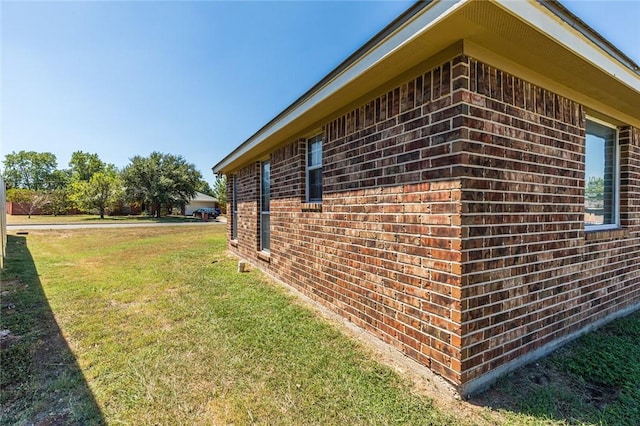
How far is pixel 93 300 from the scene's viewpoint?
486cm

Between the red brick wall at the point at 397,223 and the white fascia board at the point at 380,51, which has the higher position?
the white fascia board at the point at 380,51

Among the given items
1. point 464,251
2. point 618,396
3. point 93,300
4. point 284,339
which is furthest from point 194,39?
point 618,396

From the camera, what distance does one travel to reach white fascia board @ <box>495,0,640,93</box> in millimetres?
1834

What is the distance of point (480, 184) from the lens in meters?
2.34

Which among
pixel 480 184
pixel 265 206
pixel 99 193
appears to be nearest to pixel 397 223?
pixel 480 184

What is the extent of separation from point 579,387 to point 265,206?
20.4 feet

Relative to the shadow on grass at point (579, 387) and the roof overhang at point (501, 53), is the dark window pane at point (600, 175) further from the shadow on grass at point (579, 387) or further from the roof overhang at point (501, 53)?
the shadow on grass at point (579, 387)

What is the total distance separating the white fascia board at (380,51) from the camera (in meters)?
1.89

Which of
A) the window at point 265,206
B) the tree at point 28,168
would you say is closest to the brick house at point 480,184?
the window at point 265,206

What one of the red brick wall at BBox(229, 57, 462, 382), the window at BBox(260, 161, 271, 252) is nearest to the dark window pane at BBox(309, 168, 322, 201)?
the red brick wall at BBox(229, 57, 462, 382)

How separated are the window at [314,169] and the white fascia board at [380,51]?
614 mm

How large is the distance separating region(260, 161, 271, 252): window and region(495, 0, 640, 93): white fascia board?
574 cm

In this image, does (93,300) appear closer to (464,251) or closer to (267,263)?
(267,263)

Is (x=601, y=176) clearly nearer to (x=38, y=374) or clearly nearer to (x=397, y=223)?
(x=397, y=223)
